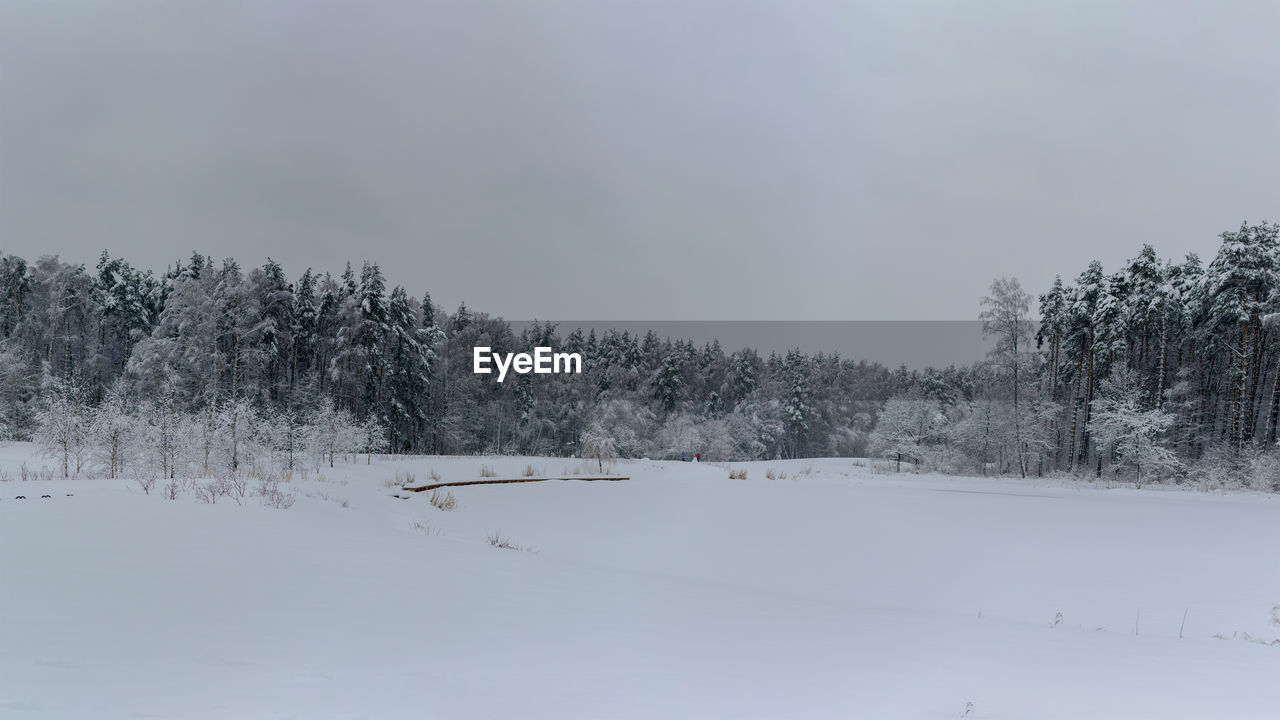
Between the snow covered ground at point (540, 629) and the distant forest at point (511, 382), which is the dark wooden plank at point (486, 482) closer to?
the distant forest at point (511, 382)

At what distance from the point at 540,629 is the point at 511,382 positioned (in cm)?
5312

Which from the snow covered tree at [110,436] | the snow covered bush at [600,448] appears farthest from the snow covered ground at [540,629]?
the snow covered bush at [600,448]

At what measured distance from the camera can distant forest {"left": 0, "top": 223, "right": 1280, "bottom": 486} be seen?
24750 mm

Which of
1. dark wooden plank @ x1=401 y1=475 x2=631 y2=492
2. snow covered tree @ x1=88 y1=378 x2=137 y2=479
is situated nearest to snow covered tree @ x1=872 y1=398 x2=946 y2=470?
dark wooden plank @ x1=401 y1=475 x2=631 y2=492

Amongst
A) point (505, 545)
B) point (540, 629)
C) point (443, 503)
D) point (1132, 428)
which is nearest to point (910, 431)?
point (1132, 428)

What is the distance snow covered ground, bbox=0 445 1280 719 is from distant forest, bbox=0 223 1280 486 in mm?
10059

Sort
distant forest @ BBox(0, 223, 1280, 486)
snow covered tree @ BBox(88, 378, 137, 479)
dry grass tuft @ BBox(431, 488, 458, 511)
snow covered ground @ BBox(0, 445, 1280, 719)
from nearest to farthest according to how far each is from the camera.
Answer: snow covered ground @ BBox(0, 445, 1280, 719) → snow covered tree @ BBox(88, 378, 137, 479) → dry grass tuft @ BBox(431, 488, 458, 511) → distant forest @ BBox(0, 223, 1280, 486)

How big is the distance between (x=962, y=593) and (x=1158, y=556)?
5050mm

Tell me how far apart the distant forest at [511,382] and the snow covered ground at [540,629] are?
10.1 metres

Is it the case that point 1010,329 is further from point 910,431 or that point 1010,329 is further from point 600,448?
point 600,448

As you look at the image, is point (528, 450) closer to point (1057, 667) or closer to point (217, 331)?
point (217, 331)

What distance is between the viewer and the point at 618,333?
75.2 m

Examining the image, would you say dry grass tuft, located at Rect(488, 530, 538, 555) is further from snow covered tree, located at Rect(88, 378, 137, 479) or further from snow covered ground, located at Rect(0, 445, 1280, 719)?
snow covered tree, located at Rect(88, 378, 137, 479)

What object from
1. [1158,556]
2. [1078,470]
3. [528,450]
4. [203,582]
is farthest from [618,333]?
[203,582]
